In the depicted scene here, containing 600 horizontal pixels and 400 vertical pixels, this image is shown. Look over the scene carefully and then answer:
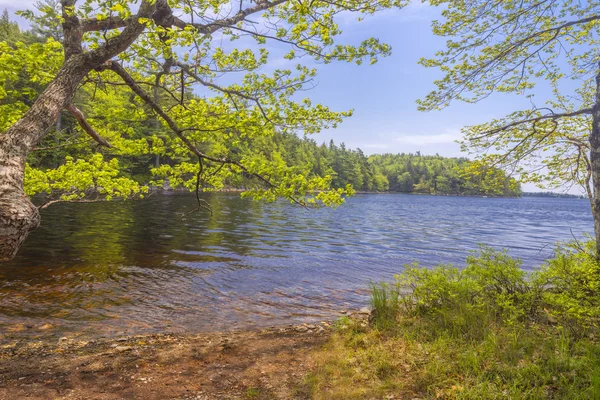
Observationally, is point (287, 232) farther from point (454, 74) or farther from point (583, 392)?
point (583, 392)

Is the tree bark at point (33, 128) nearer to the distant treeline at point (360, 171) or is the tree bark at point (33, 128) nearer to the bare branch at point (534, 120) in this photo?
the bare branch at point (534, 120)

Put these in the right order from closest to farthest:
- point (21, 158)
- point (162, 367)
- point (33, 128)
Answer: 1. point (21, 158)
2. point (33, 128)
3. point (162, 367)

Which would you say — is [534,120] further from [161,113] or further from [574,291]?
[161,113]

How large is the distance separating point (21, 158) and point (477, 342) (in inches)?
290

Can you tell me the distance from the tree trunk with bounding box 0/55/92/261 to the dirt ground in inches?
98.7

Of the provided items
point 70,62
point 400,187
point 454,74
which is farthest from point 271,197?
point 400,187

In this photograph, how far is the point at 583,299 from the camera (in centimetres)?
586

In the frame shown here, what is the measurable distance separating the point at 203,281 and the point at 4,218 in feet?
28.5

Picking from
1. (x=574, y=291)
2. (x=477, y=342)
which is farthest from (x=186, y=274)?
(x=574, y=291)

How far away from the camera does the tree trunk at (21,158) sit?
3432mm

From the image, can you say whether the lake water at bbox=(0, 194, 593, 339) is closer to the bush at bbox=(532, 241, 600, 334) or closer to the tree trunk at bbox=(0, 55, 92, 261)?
the tree trunk at bbox=(0, 55, 92, 261)

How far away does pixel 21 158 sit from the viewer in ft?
12.6

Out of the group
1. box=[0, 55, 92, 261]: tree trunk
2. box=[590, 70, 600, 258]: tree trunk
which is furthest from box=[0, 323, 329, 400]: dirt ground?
box=[590, 70, 600, 258]: tree trunk

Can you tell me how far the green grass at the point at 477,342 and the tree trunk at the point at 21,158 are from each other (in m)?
4.30
